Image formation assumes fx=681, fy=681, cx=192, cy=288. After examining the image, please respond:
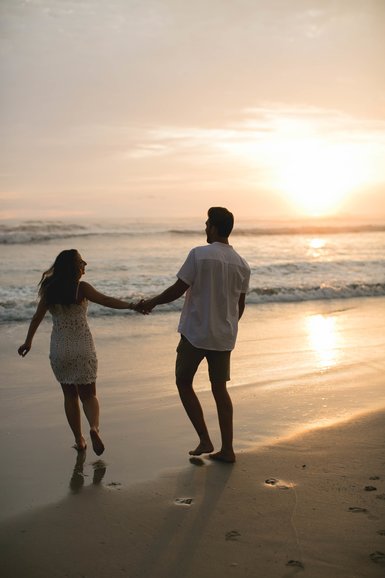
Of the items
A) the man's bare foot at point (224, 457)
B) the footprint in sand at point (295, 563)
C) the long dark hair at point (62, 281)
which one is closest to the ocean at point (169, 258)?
the long dark hair at point (62, 281)

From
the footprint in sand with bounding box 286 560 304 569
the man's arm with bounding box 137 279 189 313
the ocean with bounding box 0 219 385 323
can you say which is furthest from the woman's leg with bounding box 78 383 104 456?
the ocean with bounding box 0 219 385 323

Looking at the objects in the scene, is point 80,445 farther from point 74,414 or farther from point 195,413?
point 195,413

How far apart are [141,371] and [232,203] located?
164ft

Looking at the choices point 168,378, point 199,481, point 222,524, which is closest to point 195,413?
point 199,481

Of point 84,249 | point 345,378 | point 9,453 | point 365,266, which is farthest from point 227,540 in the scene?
point 84,249

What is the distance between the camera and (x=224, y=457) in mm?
4961

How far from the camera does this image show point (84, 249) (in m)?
31.0

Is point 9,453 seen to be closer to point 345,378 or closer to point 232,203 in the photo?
point 345,378

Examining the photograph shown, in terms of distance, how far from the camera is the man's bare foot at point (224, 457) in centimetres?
494

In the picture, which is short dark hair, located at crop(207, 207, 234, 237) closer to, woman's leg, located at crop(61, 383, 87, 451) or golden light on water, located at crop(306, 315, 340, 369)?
woman's leg, located at crop(61, 383, 87, 451)

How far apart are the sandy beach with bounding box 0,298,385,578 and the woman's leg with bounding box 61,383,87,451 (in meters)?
0.11

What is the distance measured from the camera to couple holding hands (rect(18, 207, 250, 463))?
193 inches

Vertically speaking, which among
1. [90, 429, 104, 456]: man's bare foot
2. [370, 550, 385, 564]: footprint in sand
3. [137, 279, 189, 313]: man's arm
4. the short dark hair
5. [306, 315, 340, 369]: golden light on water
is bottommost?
[306, 315, 340, 369]: golden light on water

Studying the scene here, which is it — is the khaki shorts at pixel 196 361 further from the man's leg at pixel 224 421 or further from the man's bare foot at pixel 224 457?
the man's bare foot at pixel 224 457
